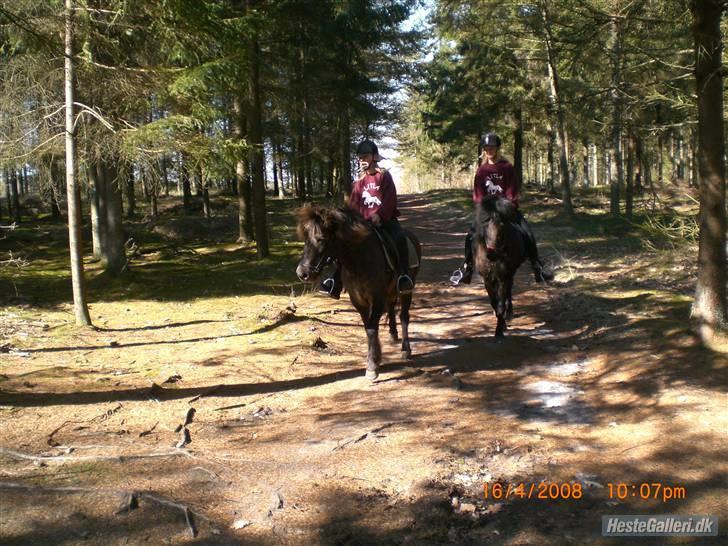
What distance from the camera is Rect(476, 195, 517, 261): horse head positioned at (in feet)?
26.6

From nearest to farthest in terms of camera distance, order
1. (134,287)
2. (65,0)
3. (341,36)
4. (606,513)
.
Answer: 1. (606,513)
2. (65,0)
3. (134,287)
4. (341,36)

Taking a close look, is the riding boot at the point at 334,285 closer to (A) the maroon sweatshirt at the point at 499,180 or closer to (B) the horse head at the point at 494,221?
(B) the horse head at the point at 494,221

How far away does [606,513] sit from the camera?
3613 mm

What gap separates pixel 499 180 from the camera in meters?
8.96

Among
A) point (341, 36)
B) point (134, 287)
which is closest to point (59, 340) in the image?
point (134, 287)

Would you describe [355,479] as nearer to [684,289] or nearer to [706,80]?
[706,80]

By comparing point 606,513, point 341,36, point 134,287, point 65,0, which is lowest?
point 606,513

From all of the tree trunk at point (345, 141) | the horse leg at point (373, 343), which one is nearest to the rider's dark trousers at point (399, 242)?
the horse leg at point (373, 343)

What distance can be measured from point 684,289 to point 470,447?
Result: 26.0ft

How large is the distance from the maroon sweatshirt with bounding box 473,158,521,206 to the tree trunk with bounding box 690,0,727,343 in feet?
9.38

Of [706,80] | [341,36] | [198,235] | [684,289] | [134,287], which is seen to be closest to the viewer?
[706,80]

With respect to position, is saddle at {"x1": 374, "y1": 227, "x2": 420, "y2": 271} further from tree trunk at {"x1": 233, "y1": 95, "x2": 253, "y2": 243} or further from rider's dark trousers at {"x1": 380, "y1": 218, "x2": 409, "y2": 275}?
tree trunk at {"x1": 233, "y1": 95, "x2": 253, "y2": 243}

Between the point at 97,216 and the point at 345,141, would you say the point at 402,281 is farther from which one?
the point at 345,141

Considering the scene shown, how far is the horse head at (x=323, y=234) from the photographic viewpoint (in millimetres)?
6391
